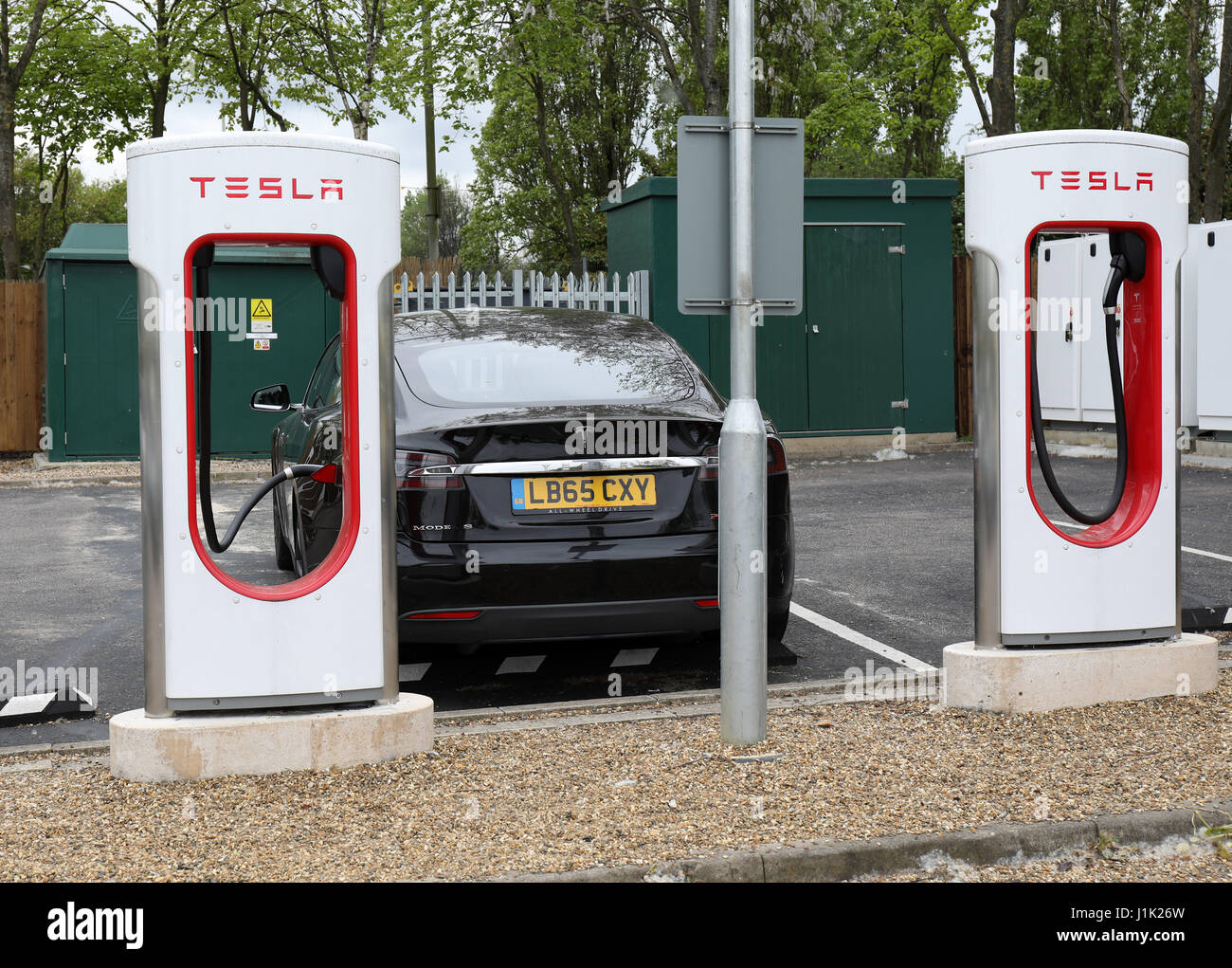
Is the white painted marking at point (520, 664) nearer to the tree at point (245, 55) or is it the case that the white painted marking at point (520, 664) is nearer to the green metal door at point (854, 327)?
the green metal door at point (854, 327)

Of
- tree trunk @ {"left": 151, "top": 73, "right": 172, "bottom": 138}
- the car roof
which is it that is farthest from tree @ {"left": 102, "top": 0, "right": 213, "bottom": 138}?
the car roof

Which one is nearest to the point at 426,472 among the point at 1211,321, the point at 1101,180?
the point at 1101,180

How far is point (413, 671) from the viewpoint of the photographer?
21.7 ft

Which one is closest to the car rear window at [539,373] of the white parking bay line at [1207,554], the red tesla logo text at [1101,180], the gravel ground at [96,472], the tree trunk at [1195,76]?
the red tesla logo text at [1101,180]

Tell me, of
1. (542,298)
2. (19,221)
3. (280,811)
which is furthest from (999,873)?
(19,221)

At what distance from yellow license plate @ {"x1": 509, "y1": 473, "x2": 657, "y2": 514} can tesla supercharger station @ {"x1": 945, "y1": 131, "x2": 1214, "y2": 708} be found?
1.35 meters

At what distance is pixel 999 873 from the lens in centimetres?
397

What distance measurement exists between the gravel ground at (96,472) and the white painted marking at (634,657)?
29.7 feet

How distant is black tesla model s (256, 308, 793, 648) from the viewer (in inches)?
220

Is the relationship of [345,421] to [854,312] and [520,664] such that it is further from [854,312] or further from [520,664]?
[854,312]

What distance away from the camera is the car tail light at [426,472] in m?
5.58

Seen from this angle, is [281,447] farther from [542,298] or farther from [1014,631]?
[542,298]

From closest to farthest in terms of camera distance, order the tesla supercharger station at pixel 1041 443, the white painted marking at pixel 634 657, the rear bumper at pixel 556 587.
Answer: the tesla supercharger station at pixel 1041 443
the rear bumper at pixel 556 587
the white painted marking at pixel 634 657

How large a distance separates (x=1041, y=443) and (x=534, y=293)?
11.7 m
